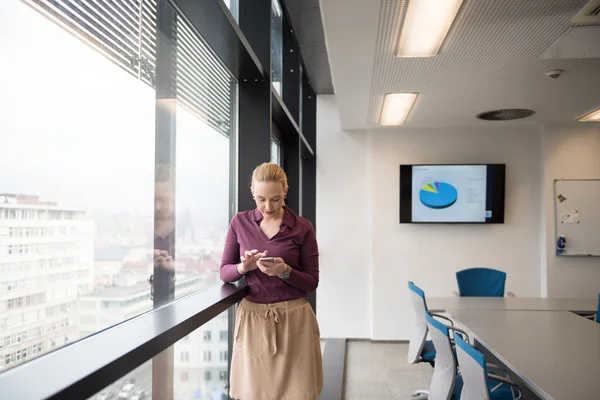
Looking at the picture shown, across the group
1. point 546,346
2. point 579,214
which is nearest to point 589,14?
point 546,346

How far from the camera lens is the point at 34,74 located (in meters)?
1.21

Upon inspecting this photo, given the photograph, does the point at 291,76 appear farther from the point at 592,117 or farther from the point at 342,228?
the point at 592,117

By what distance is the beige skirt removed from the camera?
2.28 metres

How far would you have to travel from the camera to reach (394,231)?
6.65 m

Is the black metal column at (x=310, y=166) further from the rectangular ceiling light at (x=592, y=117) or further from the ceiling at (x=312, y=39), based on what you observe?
the rectangular ceiling light at (x=592, y=117)

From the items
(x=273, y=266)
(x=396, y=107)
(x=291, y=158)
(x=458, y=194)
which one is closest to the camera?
(x=273, y=266)

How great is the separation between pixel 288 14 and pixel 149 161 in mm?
3076

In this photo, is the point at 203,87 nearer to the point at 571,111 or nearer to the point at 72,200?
the point at 72,200

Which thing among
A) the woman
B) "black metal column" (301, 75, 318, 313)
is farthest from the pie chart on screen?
the woman

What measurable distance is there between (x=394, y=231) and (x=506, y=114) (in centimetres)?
208

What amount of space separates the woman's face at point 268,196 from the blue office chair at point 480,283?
3.78m

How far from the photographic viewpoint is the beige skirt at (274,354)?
7.47 feet

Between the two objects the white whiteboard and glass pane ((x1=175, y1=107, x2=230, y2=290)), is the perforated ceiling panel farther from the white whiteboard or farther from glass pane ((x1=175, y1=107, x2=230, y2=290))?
glass pane ((x1=175, y1=107, x2=230, y2=290))

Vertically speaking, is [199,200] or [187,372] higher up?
[199,200]
